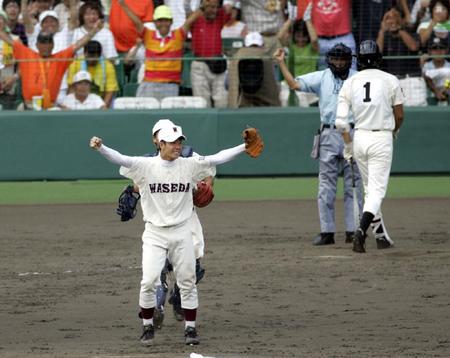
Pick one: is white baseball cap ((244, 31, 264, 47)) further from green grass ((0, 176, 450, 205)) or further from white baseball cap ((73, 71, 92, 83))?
white baseball cap ((73, 71, 92, 83))

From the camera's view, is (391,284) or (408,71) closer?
(391,284)

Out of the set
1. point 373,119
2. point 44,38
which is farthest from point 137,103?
point 373,119

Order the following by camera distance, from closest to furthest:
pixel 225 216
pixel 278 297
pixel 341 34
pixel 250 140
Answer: pixel 250 140 → pixel 278 297 → pixel 225 216 → pixel 341 34

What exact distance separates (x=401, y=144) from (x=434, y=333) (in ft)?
29.8

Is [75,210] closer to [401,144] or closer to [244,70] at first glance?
[244,70]

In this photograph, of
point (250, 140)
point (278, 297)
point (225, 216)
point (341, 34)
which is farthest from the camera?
point (341, 34)

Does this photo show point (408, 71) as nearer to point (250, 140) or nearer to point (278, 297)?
point (278, 297)

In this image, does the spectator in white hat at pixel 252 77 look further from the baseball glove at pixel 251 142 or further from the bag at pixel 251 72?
the baseball glove at pixel 251 142

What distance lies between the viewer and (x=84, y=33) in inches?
681

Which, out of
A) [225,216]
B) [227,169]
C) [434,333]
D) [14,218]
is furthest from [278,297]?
[227,169]

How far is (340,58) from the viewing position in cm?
1227

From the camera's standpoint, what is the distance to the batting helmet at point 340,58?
1226 cm

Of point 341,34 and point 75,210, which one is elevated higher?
point 341,34

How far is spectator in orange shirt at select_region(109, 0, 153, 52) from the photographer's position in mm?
17500
